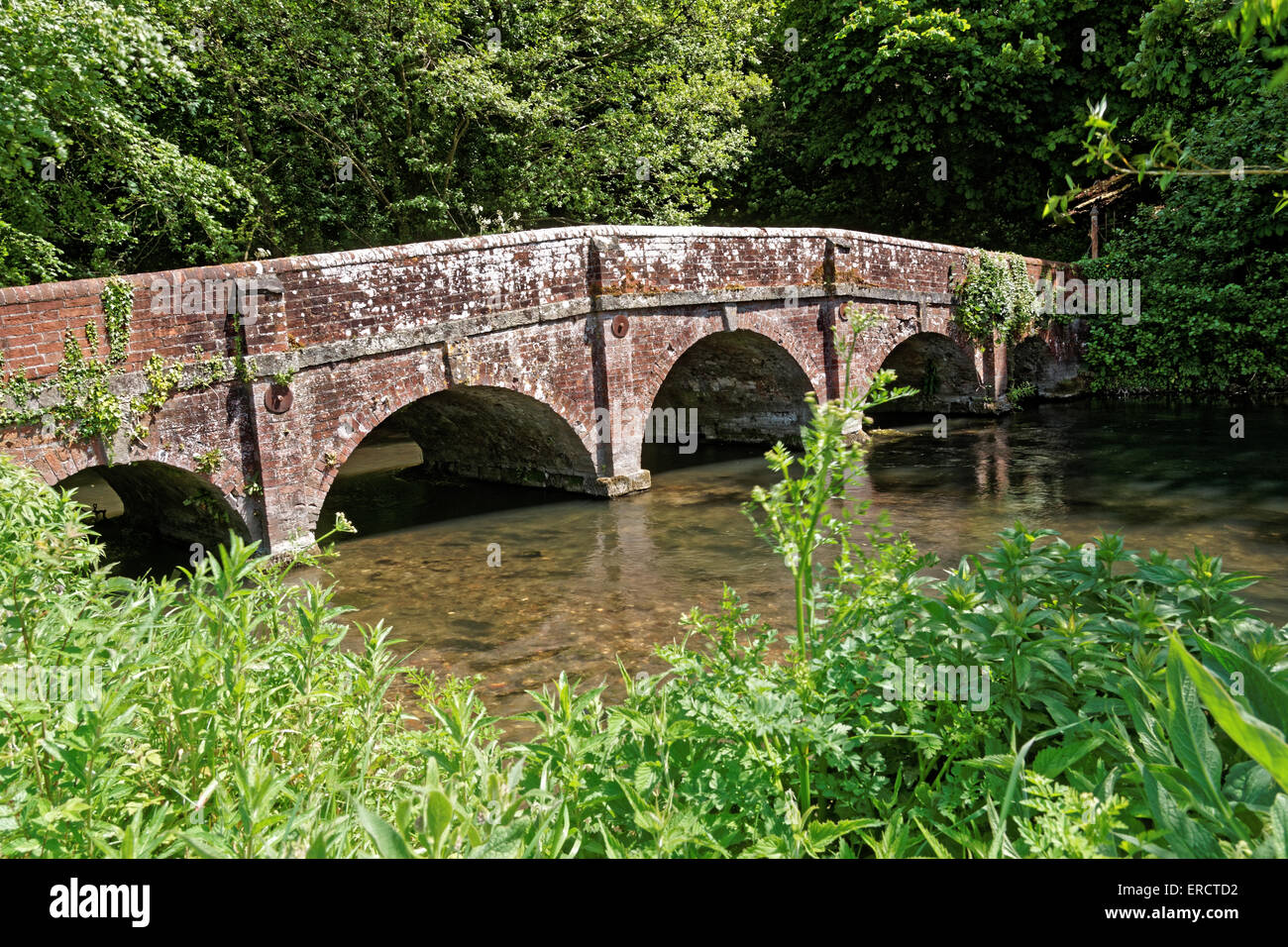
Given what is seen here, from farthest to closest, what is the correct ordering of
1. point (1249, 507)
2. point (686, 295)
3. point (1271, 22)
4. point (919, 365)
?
point (919, 365)
point (686, 295)
point (1249, 507)
point (1271, 22)

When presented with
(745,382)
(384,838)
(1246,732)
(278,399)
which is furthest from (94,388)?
(745,382)

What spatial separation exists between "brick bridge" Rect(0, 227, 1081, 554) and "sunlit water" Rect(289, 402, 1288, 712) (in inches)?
34.9

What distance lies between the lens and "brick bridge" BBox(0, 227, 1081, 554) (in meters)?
7.69

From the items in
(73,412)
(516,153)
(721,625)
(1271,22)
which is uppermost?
(516,153)

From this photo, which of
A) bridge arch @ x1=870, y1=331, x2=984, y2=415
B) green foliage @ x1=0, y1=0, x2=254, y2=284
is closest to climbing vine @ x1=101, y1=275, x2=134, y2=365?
green foliage @ x1=0, y1=0, x2=254, y2=284

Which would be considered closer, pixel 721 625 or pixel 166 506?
pixel 721 625

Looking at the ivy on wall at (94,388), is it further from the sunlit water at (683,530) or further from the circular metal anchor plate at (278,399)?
the sunlit water at (683,530)

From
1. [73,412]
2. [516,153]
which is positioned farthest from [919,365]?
[73,412]

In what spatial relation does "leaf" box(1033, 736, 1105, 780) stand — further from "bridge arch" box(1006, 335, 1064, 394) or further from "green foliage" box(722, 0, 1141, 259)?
"green foliage" box(722, 0, 1141, 259)

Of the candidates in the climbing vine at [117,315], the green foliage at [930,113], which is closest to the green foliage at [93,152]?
the climbing vine at [117,315]

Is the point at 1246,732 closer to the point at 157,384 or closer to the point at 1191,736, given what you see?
the point at 1191,736
